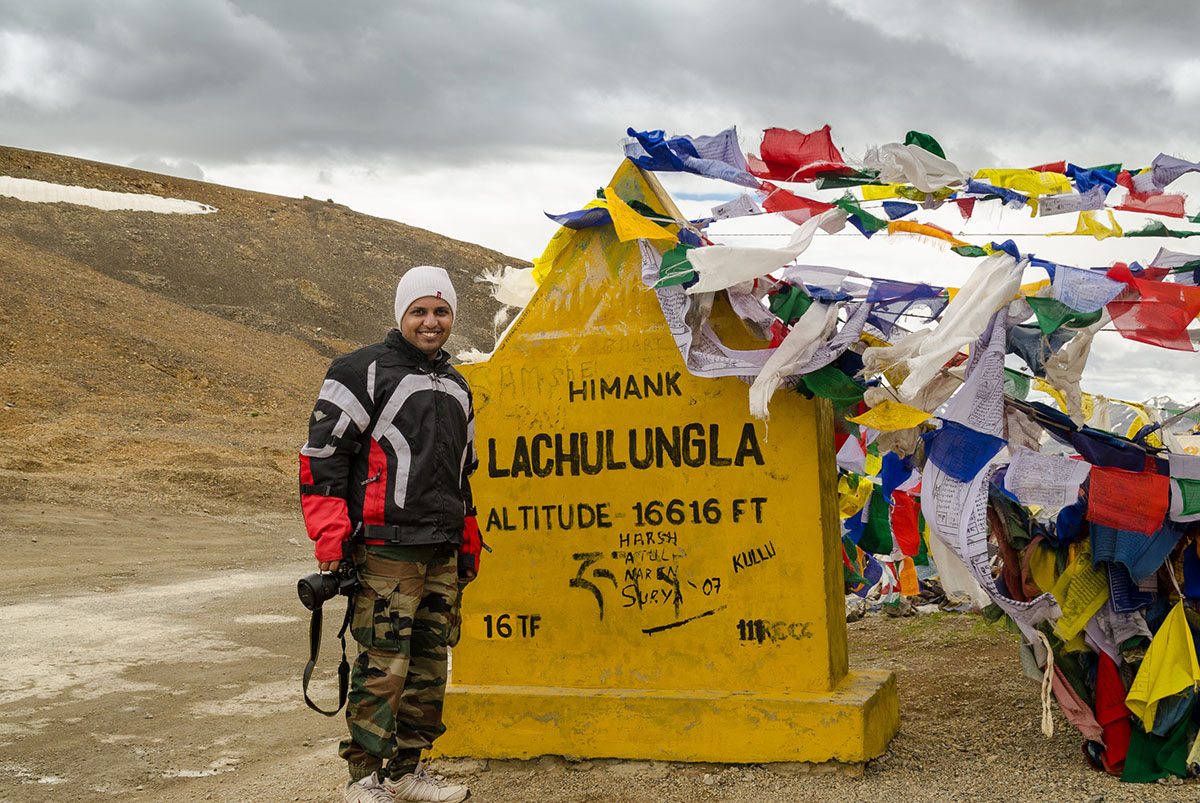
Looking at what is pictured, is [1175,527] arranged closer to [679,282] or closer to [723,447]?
[723,447]

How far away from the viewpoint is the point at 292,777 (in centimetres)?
470

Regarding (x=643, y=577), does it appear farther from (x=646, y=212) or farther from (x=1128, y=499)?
(x=1128, y=499)

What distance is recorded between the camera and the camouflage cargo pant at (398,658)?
3771 millimetres

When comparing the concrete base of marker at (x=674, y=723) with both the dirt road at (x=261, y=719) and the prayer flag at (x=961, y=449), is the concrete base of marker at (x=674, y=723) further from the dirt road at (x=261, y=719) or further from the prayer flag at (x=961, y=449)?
the prayer flag at (x=961, y=449)

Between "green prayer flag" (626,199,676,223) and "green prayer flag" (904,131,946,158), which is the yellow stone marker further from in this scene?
"green prayer flag" (904,131,946,158)

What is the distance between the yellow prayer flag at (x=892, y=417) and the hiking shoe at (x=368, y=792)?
6.72 ft

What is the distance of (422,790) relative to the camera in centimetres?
399

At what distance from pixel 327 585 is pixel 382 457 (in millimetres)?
469

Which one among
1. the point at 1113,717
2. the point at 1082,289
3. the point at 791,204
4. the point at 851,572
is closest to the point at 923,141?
the point at 791,204

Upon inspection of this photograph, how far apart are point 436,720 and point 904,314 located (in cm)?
227

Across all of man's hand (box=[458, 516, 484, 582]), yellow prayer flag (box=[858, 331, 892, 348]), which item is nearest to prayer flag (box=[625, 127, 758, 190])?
yellow prayer flag (box=[858, 331, 892, 348])

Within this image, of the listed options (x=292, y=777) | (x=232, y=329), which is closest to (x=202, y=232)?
(x=232, y=329)

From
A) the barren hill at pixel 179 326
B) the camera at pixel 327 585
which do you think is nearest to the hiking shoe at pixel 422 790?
the camera at pixel 327 585

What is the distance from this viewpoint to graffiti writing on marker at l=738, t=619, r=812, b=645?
168 inches
